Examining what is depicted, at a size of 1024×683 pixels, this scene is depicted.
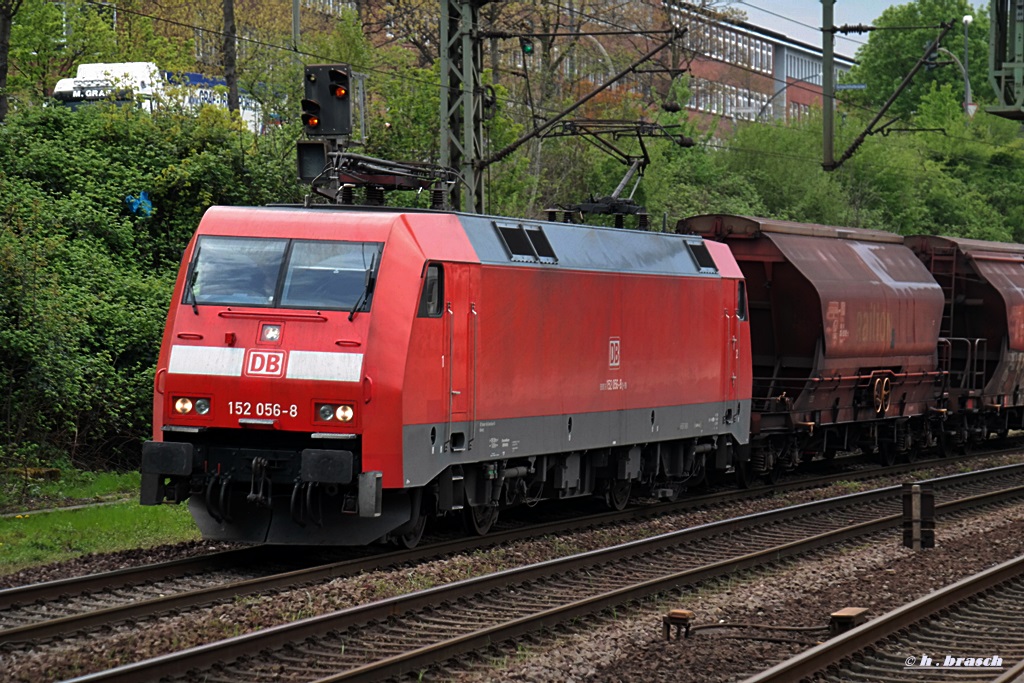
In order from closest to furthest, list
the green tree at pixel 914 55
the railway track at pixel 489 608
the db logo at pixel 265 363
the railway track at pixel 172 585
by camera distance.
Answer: the railway track at pixel 489 608 < the railway track at pixel 172 585 < the db logo at pixel 265 363 < the green tree at pixel 914 55

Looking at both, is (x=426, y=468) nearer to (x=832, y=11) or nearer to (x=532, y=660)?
(x=532, y=660)

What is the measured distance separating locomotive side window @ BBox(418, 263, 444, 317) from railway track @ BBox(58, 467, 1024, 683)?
98.0 inches

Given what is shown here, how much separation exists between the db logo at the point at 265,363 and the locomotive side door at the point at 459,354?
1.63 metres

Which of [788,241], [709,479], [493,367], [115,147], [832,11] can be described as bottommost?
[709,479]

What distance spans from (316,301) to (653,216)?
29810 millimetres

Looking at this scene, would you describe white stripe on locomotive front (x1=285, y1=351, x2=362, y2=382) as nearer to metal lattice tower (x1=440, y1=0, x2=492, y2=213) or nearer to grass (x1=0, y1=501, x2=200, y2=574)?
grass (x1=0, y1=501, x2=200, y2=574)

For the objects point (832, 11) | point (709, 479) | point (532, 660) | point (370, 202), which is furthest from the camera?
point (832, 11)

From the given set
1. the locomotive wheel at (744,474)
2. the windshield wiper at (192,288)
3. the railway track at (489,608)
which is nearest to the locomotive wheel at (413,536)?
the railway track at (489,608)

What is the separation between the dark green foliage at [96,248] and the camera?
1831cm

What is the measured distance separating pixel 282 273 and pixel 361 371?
4.44 ft

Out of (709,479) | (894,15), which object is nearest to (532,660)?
(709,479)

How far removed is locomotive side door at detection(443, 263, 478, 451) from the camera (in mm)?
13555

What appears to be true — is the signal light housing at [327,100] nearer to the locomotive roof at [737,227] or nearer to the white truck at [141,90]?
the locomotive roof at [737,227]

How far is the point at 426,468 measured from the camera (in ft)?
43.4
